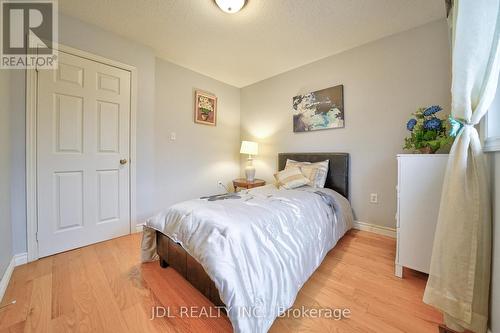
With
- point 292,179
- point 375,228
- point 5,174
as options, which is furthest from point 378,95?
point 5,174

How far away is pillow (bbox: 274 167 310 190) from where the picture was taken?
7.39 ft

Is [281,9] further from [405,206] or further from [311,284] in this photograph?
[311,284]

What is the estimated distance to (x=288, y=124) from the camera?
3031 millimetres

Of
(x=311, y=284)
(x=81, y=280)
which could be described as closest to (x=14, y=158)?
(x=81, y=280)

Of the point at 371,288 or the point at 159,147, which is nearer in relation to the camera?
the point at 371,288

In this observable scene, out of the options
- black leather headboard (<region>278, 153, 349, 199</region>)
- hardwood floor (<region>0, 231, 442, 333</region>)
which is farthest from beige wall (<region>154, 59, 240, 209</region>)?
black leather headboard (<region>278, 153, 349, 199</region>)

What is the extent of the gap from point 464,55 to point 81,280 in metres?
2.84

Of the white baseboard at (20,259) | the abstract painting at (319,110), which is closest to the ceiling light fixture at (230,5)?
the abstract painting at (319,110)

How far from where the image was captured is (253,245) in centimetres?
105

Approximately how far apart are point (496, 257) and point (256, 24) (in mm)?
2444

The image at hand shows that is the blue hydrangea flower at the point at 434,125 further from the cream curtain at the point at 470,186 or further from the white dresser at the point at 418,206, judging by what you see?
the cream curtain at the point at 470,186

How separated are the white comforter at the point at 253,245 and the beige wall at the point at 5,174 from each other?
920mm

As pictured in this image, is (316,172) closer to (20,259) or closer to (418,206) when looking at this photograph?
(418,206)

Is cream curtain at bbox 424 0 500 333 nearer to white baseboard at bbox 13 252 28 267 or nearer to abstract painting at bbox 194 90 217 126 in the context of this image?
abstract painting at bbox 194 90 217 126
